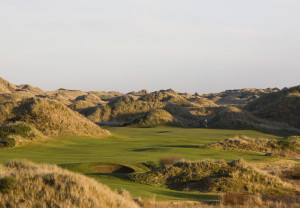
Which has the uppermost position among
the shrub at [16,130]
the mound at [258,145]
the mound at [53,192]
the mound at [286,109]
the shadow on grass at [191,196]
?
the mound at [286,109]

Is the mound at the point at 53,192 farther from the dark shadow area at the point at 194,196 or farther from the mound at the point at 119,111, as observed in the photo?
the mound at the point at 119,111

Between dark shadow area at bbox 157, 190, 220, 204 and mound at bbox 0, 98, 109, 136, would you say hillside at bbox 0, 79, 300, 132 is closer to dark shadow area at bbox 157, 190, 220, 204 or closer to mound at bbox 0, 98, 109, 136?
mound at bbox 0, 98, 109, 136

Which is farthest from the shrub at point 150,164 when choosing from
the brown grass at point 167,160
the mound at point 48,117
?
the mound at point 48,117

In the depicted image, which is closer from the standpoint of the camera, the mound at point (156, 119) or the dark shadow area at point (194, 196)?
the dark shadow area at point (194, 196)

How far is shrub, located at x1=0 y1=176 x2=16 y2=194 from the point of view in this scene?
12.9 m

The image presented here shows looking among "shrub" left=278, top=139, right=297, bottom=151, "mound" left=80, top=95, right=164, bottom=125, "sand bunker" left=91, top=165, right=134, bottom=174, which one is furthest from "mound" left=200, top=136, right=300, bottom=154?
"mound" left=80, top=95, right=164, bottom=125

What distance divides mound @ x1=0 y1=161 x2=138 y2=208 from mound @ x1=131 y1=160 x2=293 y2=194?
9.17 metres

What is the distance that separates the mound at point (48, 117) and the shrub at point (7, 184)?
32303mm

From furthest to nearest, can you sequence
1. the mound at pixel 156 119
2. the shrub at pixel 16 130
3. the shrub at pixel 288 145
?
1. the mound at pixel 156 119
2. the shrub at pixel 288 145
3. the shrub at pixel 16 130

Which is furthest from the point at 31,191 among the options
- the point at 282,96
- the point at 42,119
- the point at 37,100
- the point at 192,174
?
the point at 282,96

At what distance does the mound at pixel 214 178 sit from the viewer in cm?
2233

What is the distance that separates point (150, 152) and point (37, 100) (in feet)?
74.9

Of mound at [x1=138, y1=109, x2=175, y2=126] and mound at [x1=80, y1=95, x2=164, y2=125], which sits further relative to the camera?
mound at [x1=80, y1=95, x2=164, y2=125]

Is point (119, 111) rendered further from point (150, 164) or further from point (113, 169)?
point (113, 169)
